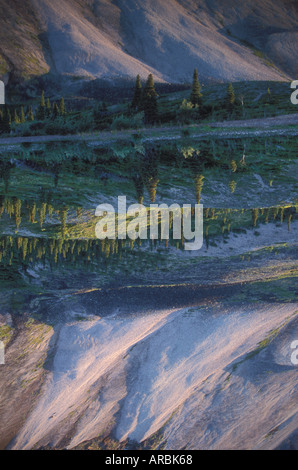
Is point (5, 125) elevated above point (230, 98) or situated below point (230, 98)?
below

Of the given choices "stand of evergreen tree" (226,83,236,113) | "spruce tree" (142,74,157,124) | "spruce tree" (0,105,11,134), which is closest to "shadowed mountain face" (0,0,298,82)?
"spruce tree" (0,105,11,134)

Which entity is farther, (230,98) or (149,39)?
(149,39)

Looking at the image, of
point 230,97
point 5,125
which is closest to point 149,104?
point 230,97

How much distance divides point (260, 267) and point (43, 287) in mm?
11826

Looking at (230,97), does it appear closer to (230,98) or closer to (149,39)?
(230,98)

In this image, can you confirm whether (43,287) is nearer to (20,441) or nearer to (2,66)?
(20,441)

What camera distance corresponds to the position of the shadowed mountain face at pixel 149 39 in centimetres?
1764

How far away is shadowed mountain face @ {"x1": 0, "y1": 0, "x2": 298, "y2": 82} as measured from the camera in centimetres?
1764

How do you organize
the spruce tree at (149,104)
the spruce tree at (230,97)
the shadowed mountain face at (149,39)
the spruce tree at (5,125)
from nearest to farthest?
1. the spruce tree at (230,97)
2. the spruce tree at (149,104)
3. the spruce tree at (5,125)
4. the shadowed mountain face at (149,39)

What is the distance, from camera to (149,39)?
18.5m

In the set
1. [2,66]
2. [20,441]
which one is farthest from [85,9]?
[20,441]

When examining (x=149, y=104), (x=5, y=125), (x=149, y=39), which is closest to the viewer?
(x=149, y=104)

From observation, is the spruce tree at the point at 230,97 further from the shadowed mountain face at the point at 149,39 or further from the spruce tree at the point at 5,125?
the spruce tree at the point at 5,125

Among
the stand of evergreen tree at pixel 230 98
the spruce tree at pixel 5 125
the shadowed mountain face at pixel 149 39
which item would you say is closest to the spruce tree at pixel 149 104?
the stand of evergreen tree at pixel 230 98
